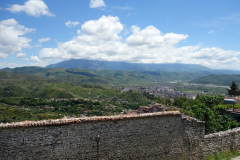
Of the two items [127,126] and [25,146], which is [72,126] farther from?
[127,126]

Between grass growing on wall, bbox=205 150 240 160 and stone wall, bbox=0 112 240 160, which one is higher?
stone wall, bbox=0 112 240 160

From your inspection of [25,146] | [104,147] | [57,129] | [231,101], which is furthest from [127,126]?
[231,101]

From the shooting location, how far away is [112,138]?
340 inches

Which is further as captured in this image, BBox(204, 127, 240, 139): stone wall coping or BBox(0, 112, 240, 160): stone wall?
BBox(204, 127, 240, 139): stone wall coping

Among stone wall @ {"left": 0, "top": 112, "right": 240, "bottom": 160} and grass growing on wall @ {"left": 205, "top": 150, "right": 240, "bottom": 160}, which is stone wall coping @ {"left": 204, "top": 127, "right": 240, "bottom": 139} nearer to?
stone wall @ {"left": 0, "top": 112, "right": 240, "bottom": 160}

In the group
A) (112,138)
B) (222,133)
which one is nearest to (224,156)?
(222,133)

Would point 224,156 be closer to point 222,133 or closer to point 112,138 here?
point 222,133

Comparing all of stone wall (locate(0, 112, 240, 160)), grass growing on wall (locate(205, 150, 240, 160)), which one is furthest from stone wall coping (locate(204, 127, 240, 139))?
grass growing on wall (locate(205, 150, 240, 160))

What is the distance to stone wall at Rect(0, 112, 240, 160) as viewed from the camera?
732 cm

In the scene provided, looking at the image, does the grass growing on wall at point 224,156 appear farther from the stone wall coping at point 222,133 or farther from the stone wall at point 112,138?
the stone wall coping at point 222,133

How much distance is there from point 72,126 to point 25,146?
91.9 inches

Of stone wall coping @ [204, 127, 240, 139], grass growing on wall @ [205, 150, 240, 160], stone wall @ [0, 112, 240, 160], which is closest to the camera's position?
stone wall @ [0, 112, 240, 160]

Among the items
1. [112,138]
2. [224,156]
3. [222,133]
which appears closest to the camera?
[112,138]

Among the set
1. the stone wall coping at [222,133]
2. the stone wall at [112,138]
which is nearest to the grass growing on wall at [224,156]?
the stone wall at [112,138]
